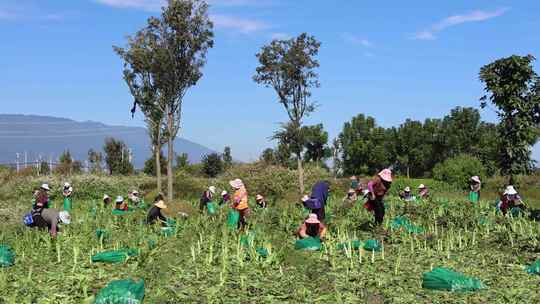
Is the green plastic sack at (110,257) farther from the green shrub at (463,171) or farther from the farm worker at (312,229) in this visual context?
the green shrub at (463,171)

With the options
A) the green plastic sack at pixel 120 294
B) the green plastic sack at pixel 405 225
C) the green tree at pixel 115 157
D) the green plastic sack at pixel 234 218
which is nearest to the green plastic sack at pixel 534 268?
the green plastic sack at pixel 405 225

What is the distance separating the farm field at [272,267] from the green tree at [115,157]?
3058 cm

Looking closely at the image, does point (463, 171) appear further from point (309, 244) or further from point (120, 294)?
point (120, 294)

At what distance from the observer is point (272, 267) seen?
692cm

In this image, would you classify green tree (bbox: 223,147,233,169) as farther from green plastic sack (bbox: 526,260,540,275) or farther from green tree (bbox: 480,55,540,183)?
green plastic sack (bbox: 526,260,540,275)

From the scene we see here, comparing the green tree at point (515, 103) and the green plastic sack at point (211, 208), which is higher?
the green tree at point (515, 103)

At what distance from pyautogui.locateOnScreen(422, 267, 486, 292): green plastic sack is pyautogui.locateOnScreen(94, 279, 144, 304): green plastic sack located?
10.0ft

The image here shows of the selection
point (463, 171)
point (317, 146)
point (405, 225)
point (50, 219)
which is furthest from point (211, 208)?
point (317, 146)

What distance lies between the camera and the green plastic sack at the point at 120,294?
514 cm

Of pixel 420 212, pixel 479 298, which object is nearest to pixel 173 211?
pixel 420 212

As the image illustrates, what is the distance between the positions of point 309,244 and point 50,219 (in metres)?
4.69

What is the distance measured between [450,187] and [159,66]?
14617 millimetres

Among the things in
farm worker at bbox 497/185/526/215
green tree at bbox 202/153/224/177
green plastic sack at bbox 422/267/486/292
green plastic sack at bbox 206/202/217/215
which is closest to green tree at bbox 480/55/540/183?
farm worker at bbox 497/185/526/215

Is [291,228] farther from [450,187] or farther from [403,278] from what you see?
[450,187]
